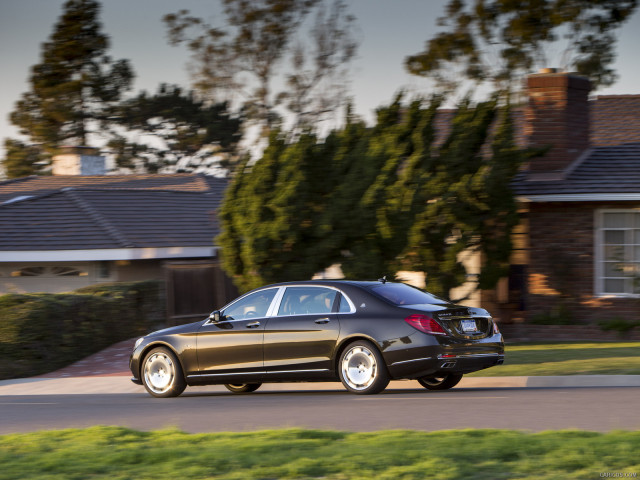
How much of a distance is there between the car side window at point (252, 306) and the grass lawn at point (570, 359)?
3504 mm

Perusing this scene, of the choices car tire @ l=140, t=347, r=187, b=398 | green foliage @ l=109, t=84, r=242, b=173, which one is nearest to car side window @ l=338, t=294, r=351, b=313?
car tire @ l=140, t=347, r=187, b=398

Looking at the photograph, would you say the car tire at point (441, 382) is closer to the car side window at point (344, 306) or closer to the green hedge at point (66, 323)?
the car side window at point (344, 306)

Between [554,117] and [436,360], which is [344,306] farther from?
[554,117]

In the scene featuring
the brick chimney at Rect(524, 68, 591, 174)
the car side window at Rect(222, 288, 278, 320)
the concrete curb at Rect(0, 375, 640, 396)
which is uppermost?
the brick chimney at Rect(524, 68, 591, 174)

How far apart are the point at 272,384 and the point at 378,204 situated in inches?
178

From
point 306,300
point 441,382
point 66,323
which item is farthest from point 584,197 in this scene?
point 66,323

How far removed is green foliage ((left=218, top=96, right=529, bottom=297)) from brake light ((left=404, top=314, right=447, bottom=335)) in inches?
239

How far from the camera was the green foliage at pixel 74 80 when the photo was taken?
5112cm

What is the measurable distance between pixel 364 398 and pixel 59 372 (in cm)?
909

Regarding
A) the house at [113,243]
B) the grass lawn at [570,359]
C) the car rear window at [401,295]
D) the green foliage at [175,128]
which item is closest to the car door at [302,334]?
the car rear window at [401,295]

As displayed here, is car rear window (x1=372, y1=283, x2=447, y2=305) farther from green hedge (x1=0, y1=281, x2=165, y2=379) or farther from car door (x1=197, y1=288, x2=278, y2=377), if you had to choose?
green hedge (x1=0, y1=281, x2=165, y2=379)

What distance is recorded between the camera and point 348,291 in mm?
12266

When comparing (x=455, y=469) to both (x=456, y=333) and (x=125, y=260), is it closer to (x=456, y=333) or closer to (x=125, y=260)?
(x=456, y=333)

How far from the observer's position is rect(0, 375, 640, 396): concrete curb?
13227mm
